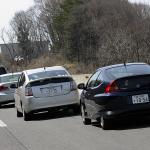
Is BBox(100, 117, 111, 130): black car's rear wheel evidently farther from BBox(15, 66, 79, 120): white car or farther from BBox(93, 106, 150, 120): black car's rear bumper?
BBox(15, 66, 79, 120): white car

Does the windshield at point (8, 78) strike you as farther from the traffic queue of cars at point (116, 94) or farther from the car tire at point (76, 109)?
the traffic queue of cars at point (116, 94)

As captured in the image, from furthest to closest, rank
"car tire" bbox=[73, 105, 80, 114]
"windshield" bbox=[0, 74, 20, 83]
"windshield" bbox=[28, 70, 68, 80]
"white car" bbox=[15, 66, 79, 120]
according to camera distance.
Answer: "windshield" bbox=[0, 74, 20, 83]
"car tire" bbox=[73, 105, 80, 114]
"windshield" bbox=[28, 70, 68, 80]
"white car" bbox=[15, 66, 79, 120]

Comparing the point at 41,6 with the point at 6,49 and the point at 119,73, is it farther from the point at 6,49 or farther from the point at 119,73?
the point at 119,73

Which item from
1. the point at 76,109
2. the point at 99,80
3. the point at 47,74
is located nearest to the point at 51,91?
the point at 47,74

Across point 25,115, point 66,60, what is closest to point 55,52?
point 66,60

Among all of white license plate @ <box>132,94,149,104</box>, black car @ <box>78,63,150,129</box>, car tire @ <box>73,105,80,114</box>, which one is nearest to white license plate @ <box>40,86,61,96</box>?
car tire @ <box>73,105,80,114</box>

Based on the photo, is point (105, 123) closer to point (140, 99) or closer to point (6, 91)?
point (140, 99)

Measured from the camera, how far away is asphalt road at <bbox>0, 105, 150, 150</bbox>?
1088cm

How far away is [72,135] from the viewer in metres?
12.8

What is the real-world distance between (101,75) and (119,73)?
1.80 ft

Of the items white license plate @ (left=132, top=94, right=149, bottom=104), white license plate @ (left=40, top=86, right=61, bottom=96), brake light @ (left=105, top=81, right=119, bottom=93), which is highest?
brake light @ (left=105, top=81, right=119, bottom=93)

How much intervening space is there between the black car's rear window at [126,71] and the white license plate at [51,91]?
13.9ft

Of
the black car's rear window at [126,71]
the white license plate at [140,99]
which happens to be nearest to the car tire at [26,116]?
the black car's rear window at [126,71]

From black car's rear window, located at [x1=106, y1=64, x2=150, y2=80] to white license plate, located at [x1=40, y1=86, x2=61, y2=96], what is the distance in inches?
167
